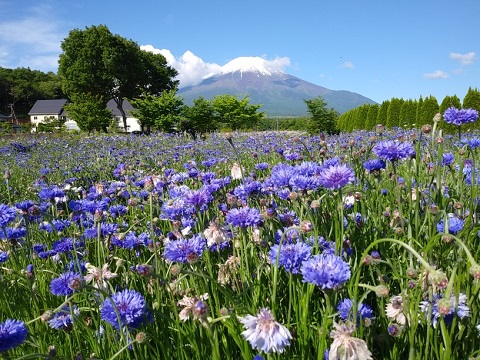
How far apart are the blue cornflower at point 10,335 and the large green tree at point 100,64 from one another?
37875 mm

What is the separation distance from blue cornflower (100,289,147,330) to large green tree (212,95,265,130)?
1135 inches

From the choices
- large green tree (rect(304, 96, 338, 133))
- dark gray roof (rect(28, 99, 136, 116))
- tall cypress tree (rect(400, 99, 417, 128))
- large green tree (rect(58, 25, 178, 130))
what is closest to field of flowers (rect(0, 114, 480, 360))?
tall cypress tree (rect(400, 99, 417, 128))

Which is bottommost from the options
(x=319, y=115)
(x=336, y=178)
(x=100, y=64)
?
(x=336, y=178)

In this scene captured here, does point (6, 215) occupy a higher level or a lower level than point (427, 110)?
lower

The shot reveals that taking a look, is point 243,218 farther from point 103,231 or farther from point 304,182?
point 103,231

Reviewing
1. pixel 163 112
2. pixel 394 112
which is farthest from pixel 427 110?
pixel 163 112

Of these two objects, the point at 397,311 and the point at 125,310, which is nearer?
the point at 397,311

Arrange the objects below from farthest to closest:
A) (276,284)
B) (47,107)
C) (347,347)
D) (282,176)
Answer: (47,107)
(282,176)
(276,284)
(347,347)

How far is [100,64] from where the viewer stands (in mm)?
39281

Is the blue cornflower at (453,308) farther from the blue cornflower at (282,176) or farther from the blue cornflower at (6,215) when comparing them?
the blue cornflower at (6,215)

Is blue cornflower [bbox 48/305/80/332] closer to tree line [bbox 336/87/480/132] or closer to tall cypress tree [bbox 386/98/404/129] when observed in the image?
tree line [bbox 336/87/480/132]

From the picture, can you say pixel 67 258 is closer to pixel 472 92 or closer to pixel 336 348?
pixel 336 348

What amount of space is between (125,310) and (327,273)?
0.70m

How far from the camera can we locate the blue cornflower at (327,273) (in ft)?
3.54
